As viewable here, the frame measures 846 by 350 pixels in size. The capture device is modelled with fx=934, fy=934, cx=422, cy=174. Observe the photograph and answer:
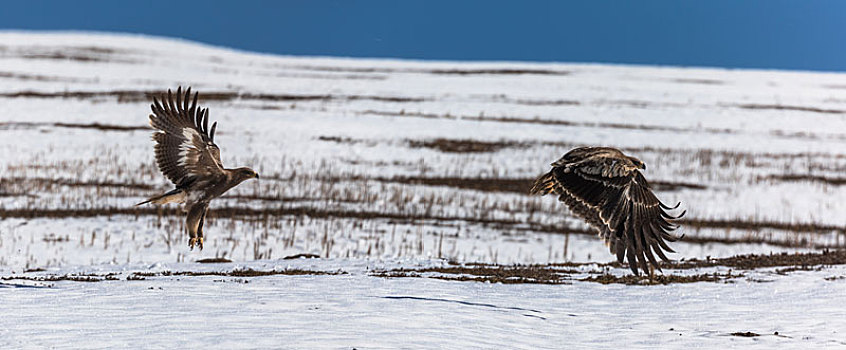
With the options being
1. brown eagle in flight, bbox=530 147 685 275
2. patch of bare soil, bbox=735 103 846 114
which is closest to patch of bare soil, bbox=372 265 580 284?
brown eagle in flight, bbox=530 147 685 275

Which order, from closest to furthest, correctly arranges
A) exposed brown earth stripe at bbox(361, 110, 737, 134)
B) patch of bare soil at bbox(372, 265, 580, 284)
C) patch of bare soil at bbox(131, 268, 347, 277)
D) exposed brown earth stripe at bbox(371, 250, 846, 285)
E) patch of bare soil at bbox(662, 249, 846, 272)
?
patch of bare soil at bbox(131, 268, 347, 277) < patch of bare soil at bbox(372, 265, 580, 284) < exposed brown earth stripe at bbox(371, 250, 846, 285) < patch of bare soil at bbox(662, 249, 846, 272) < exposed brown earth stripe at bbox(361, 110, 737, 134)

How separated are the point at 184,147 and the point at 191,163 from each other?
0.61 ft

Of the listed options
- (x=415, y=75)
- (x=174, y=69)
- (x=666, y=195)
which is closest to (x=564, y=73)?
(x=415, y=75)

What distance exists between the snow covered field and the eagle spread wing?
47.0 inches

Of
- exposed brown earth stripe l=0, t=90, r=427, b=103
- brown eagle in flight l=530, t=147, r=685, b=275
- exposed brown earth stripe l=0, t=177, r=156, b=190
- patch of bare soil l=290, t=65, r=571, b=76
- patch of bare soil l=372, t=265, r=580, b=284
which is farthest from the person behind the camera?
patch of bare soil l=290, t=65, r=571, b=76

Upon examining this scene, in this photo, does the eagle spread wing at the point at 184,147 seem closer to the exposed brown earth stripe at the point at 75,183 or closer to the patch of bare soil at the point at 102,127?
the exposed brown earth stripe at the point at 75,183

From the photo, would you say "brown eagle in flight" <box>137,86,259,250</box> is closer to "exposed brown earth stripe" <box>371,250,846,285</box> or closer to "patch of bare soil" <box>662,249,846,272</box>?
"exposed brown earth stripe" <box>371,250,846,285</box>

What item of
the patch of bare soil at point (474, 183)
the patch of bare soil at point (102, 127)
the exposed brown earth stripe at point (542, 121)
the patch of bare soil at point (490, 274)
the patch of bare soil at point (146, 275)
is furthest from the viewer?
the exposed brown earth stripe at point (542, 121)

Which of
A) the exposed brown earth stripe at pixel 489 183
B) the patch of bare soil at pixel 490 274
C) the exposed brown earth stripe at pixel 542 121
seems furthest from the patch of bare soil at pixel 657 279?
the exposed brown earth stripe at pixel 542 121

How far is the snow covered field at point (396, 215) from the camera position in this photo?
8.24m

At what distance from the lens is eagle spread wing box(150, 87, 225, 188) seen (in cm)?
947

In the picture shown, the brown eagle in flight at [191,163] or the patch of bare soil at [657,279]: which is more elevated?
the brown eagle in flight at [191,163]

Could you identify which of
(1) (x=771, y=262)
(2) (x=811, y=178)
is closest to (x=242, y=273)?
(1) (x=771, y=262)

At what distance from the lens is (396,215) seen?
18000 millimetres
